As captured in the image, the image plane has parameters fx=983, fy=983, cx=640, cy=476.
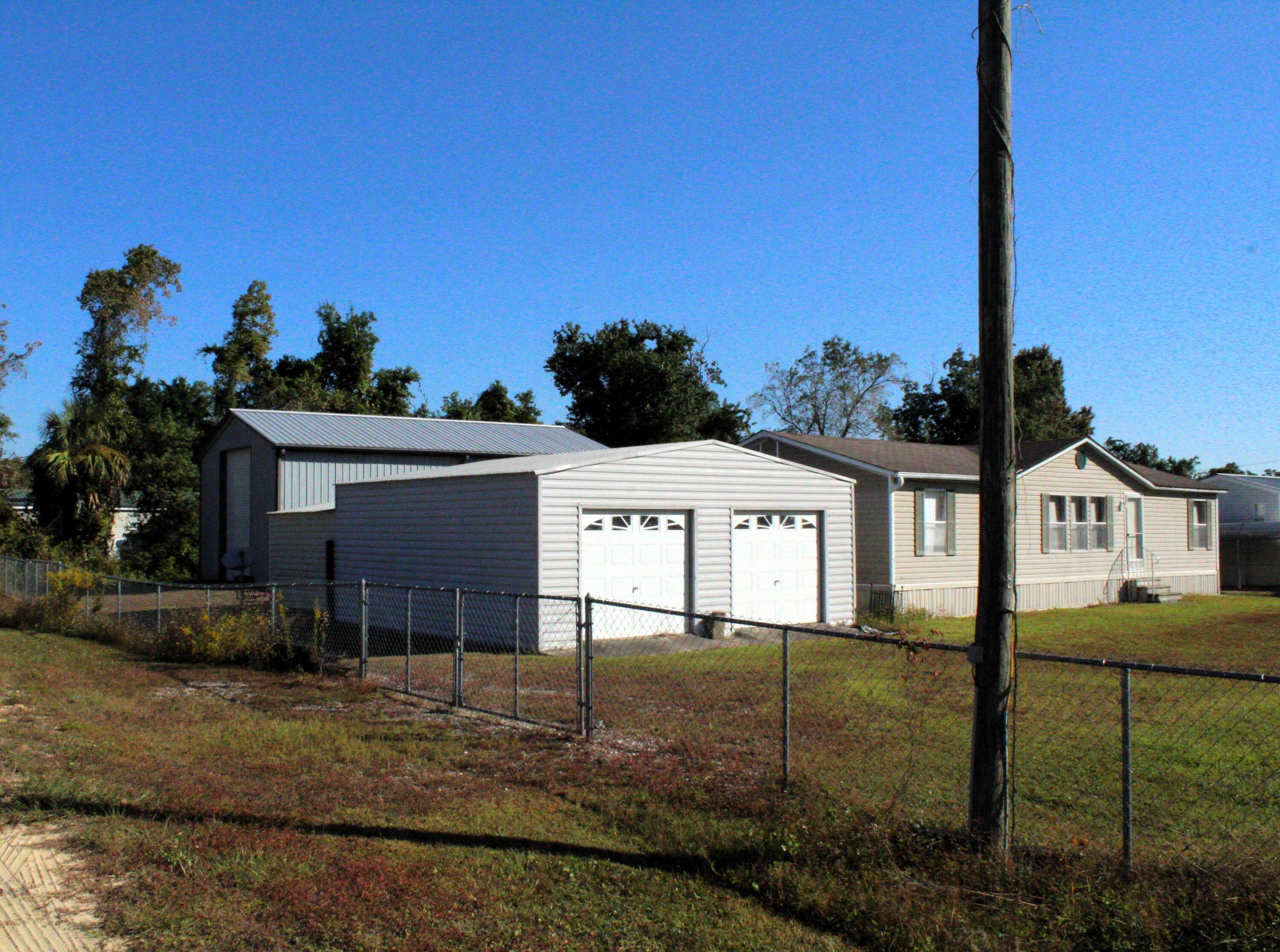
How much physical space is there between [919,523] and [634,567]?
8.72 metres

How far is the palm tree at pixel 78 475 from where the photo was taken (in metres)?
30.5

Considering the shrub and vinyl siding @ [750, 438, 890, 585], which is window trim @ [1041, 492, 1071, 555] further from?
the shrub

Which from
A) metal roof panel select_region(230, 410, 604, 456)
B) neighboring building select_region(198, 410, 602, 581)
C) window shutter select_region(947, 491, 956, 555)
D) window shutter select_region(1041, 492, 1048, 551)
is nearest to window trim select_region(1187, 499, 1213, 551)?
window shutter select_region(1041, 492, 1048, 551)

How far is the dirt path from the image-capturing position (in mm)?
4543

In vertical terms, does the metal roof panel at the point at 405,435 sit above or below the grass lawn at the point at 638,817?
above

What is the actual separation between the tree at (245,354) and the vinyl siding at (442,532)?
29.9 m

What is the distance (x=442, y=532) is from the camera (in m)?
18.0

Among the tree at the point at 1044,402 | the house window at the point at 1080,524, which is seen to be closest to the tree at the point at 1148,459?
the tree at the point at 1044,402

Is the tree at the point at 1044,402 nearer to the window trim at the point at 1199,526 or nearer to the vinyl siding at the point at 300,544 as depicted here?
the window trim at the point at 1199,526

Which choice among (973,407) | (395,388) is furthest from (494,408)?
(973,407)

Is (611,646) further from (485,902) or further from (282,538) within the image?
(282,538)

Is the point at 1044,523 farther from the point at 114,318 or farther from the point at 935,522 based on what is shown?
the point at 114,318

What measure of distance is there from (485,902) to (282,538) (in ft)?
73.1

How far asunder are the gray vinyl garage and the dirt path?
9879 millimetres
